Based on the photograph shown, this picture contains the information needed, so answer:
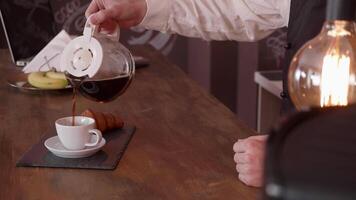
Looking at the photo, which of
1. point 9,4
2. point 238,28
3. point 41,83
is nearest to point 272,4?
point 238,28

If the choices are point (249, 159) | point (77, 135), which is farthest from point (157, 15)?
point (249, 159)

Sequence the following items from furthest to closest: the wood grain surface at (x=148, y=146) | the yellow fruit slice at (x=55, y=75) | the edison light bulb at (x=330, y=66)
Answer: the yellow fruit slice at (x=55, y=75) → the wood grain surface at (x=148, y=146) → the edison light bulb at (x=330, y=66)

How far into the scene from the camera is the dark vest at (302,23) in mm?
1588

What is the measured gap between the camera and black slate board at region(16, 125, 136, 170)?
1.26 m

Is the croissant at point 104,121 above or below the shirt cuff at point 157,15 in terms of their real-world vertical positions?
below

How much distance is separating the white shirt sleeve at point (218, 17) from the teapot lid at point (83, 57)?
48 centimetres

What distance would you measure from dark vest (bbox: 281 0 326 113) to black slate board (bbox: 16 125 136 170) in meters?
0.45

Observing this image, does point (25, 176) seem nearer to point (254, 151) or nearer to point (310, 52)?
point (254, 151)

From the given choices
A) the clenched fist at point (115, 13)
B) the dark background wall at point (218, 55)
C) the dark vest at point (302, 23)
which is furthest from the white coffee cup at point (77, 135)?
the dark background wall at point (218, 55)

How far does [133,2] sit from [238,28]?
1.21ft

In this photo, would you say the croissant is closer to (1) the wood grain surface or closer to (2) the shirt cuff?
(1) the wood grain surface

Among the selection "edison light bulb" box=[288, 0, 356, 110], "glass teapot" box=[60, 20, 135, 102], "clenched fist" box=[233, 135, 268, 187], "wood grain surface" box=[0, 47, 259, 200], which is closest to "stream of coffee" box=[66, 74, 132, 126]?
"glass teapot" box=[60, 20, 135, 102]

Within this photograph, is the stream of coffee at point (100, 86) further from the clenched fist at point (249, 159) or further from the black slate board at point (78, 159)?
the clenched fist at point (249, 159)

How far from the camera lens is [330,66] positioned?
0.88m
